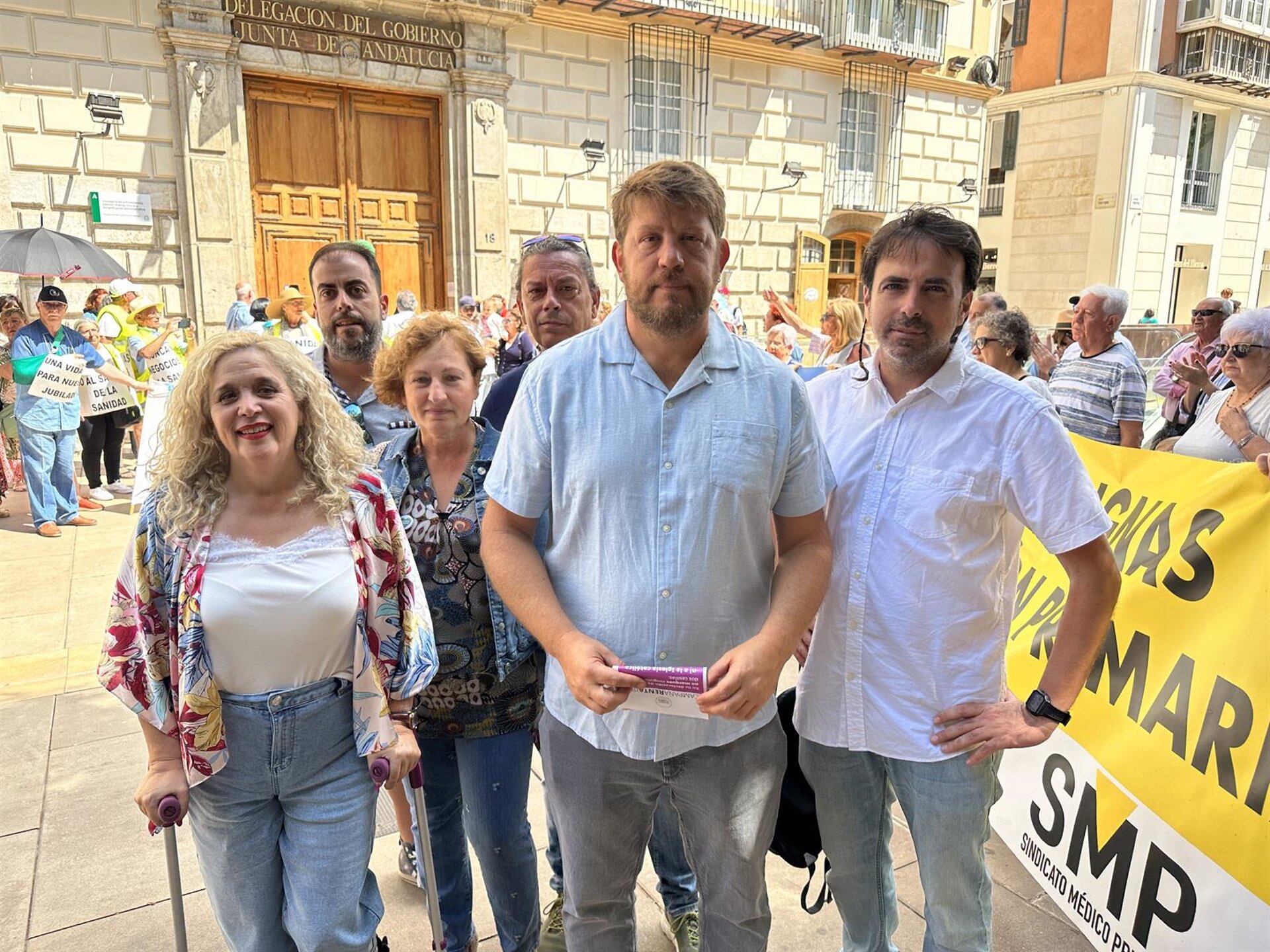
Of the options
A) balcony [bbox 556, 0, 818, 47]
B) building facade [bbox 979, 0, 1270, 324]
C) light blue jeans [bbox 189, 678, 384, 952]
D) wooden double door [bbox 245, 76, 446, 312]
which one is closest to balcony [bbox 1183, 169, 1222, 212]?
building facade [bbox 979, 0, 1270, 324]

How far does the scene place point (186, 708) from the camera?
194cm

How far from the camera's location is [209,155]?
1171 centimetres

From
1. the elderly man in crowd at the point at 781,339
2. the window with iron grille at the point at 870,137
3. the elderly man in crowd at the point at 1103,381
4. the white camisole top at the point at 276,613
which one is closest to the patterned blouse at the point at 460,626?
the white camisole top at the point at 276,613

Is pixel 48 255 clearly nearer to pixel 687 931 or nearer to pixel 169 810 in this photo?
pixel 169 810

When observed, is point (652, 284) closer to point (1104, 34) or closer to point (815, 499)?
point (815, 499)

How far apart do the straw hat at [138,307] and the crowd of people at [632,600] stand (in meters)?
7.93

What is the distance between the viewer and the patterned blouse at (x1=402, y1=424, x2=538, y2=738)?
2.37 m

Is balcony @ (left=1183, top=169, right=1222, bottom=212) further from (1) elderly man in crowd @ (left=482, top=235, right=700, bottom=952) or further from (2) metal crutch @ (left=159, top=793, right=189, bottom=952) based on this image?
(2) metal crutch @ (left=159, top=793, right=189, bottom=952)

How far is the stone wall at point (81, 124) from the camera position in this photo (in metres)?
10.7

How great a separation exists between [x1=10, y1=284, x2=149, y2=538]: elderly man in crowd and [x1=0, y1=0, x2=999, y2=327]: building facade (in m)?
4.56

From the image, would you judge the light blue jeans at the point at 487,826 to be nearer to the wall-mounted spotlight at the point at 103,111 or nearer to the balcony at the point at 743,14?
the wall-mounted spotlight at the point at 103,111

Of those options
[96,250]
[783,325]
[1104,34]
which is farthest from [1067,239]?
[96,250]

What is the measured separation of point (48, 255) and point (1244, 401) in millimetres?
9786

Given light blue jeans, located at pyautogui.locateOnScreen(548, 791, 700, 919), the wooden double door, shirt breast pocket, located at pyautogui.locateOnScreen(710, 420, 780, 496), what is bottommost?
light blue jeans, located at pyautogui.locateOnScreen(548, 791, 700, 919)
